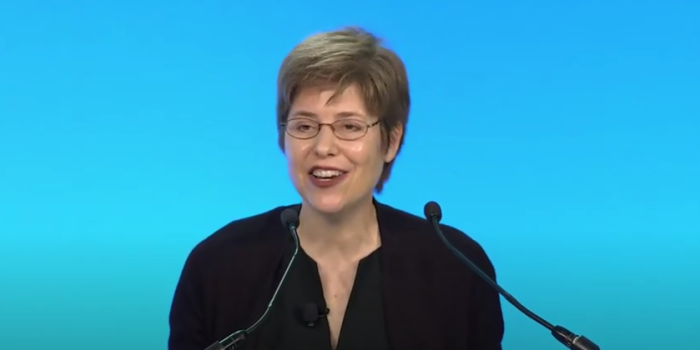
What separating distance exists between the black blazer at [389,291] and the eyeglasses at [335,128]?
0.76ft

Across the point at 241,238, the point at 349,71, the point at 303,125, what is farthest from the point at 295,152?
the point at 241,238

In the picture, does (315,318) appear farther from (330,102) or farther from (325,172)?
(330,102)

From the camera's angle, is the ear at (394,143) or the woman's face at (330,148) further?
the ear at (394,143)

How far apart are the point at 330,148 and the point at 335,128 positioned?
0.04 m

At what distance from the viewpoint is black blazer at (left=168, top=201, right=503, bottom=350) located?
125cm

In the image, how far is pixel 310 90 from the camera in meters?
1.15

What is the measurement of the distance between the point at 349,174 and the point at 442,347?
360 mm

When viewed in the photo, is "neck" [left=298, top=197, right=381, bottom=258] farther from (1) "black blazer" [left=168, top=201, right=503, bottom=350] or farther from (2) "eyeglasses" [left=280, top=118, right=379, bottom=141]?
(2) "eyeglasses" [left=280, top=118, right=379, bottom=141]

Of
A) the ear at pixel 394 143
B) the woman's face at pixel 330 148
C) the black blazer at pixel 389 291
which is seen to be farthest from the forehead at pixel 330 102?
the black blazer at pixel 389 291

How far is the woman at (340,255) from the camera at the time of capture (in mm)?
1150

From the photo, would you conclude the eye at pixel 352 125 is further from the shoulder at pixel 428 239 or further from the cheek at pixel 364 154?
the shoulder at pixel 428 239

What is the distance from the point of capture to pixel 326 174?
1.15m

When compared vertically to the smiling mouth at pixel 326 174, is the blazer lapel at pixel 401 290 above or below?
below

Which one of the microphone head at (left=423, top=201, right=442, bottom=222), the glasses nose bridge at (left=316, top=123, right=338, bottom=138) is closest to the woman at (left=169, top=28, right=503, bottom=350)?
the glasses nose bridge at (left=316, top=123, right=338, bottom=138)
